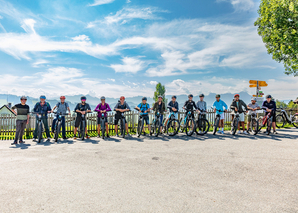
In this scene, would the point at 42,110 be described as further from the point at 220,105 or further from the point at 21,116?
the point at 220,105

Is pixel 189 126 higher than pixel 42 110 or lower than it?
lower

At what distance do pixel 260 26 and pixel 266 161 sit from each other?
752 inches

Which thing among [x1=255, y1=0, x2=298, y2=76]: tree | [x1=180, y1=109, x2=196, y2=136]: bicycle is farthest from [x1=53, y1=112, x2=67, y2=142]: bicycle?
[x1=255, y1=0, x2=298, y2=76]: tree

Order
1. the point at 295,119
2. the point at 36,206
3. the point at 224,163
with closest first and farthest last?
the point at 36,206 < the point at 224,163 < the point at 295,119

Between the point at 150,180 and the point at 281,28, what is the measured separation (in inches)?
759

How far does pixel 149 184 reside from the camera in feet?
13.4

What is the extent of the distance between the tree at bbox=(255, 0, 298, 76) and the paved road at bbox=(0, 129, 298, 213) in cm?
1335

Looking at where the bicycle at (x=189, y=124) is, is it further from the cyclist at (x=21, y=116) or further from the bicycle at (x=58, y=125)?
the cyclist at (x=21, y=116)

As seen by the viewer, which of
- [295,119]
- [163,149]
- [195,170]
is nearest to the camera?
[195,170]

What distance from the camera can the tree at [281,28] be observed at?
624 inches

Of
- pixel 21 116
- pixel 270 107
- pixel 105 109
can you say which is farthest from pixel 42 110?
pixel 270 107

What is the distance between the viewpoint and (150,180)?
432 centimetres

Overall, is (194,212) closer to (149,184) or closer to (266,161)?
(149,184)

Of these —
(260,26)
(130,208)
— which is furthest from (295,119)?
(130,208)
